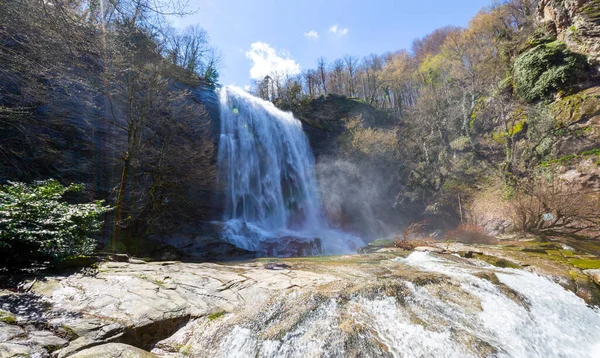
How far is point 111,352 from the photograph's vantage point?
2.32m

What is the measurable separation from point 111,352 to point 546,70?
2189 centimetres

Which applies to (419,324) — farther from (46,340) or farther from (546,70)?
(546,70)

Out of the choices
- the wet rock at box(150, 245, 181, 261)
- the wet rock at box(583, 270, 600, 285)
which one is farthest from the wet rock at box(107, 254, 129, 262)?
Answer: the wet rock at box(583, 270, 600, 285)

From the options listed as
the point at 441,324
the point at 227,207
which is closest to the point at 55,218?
the point at 441,324

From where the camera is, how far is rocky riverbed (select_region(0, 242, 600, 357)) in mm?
2658

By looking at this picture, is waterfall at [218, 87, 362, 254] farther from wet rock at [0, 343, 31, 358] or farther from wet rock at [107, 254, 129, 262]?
wet rock at [0, 343, 31, 358]

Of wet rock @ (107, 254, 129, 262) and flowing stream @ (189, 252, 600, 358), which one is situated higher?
wet rock @ (107, 254, 129, 262)

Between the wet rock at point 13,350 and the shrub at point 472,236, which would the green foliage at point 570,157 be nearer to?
the shrub at point 472,236

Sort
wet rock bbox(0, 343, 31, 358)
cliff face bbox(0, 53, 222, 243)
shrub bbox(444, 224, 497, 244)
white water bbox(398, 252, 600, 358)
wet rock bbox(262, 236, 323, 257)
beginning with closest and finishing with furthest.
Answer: wet rock bbox(0, 343, 31, 358)
white water bbox(398, 252, 600, 358)
cliff face bbox(0, 53, 222, 243)
shrub bbox(444, 224, 497, 244)
wet rock bbox(262, 236, 323, 257)

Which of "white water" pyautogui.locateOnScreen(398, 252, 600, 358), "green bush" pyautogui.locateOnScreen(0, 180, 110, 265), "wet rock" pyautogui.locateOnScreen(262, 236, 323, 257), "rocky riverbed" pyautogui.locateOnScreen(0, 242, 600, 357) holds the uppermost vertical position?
"green bush" pyautogui.locateOnScreen(0, 180, 110, 265)

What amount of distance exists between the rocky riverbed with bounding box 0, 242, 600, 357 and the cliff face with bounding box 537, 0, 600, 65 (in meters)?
16.0

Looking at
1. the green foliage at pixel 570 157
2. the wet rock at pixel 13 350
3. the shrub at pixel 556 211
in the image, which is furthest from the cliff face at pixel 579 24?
the wet rock at pixel 13 350

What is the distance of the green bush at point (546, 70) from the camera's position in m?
13.8

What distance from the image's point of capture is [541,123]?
13836mm
